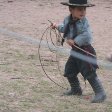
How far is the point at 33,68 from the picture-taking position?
24.4 ft

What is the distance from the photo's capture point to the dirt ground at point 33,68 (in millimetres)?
5641

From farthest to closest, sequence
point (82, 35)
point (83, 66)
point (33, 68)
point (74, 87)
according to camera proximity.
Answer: point (33, 68) < point (74, 87) < point (83, 66) < point (82, 35)

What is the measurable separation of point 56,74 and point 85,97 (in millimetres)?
1187

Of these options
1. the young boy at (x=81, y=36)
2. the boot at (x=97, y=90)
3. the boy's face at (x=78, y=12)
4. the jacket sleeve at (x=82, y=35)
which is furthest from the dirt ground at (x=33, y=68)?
the boy's face at (x=78, y=12)

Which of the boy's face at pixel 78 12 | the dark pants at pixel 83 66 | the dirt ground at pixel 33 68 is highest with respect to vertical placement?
the boy's face at pixel 78 12

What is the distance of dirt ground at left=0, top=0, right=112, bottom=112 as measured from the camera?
222 inches

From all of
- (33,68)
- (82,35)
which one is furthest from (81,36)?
(33,68)

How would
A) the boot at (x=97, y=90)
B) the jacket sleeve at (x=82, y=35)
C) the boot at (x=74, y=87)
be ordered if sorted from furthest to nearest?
the boot at (x=74, y=87)
the boot at (x=97, y=90)
the jacket sleeve at (x=82, y=35)

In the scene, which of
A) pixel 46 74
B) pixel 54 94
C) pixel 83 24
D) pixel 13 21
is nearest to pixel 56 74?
pixel 46 74

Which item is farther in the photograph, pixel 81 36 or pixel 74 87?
pixel 74 87

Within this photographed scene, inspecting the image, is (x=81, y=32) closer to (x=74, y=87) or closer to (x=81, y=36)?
(x=81, y=36)

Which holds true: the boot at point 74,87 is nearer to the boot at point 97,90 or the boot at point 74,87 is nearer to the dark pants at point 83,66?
the dark pants at point 83,66

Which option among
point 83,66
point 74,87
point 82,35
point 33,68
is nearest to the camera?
point 82,35

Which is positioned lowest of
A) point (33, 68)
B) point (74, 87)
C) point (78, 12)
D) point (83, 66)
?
point (33, 68)
